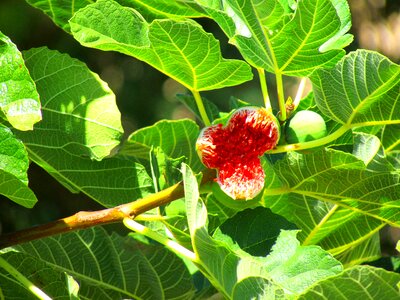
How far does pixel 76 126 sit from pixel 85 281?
0.23 m

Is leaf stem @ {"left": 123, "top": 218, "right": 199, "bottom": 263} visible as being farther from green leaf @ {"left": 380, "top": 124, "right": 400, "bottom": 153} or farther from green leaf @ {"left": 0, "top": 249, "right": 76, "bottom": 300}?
green leaf @ {"left": 380, "top": 124, "right": 400, "bottom": 153}

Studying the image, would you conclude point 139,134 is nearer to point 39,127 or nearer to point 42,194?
point 39,127

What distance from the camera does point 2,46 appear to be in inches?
32.4

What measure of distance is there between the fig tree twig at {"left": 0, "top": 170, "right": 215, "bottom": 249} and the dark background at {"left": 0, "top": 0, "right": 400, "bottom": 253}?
1.90 metres

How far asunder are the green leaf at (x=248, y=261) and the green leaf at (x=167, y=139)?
0.20m

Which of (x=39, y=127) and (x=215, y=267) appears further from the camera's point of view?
(x=39, y=127)

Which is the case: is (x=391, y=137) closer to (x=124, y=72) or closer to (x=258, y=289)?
(x=258, y=289)

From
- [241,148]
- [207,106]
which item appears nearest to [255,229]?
[241,148]

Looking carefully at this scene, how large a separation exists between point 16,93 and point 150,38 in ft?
0.52

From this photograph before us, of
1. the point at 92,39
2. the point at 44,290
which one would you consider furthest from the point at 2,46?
the point at 44,290

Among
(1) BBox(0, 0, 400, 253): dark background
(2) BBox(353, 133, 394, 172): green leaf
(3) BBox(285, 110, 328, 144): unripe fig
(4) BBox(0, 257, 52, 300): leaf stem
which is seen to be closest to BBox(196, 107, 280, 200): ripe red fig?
(3) BBox(285, 110, 328, 144): unripe fig

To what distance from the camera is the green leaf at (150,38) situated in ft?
2.82

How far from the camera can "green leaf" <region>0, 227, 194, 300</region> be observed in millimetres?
1087

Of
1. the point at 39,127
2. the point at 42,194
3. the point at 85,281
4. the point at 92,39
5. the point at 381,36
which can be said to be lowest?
the point at 42,194
